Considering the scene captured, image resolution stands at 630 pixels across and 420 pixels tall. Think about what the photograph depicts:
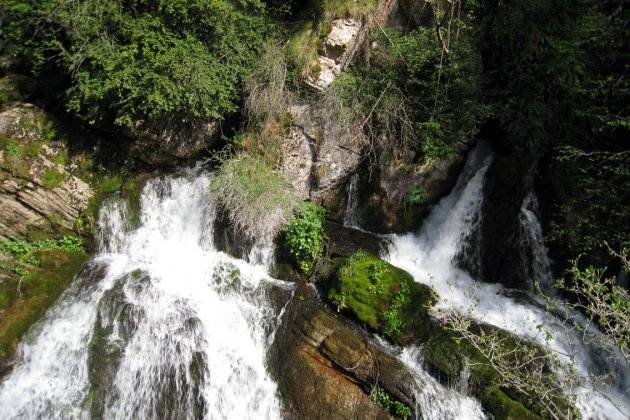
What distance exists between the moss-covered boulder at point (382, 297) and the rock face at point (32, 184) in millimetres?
4871

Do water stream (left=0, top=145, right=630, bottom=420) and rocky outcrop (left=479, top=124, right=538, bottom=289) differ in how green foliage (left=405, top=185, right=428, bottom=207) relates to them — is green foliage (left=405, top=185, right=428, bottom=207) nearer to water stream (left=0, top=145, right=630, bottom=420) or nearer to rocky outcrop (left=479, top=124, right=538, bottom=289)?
water stream (left=0, top=145, right=630, bottom=420)

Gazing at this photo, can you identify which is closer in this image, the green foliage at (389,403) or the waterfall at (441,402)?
the waterfall at (441,402)

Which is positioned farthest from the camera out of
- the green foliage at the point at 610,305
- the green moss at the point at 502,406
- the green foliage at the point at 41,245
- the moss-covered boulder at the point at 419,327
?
the green foliage at the point at 41,245

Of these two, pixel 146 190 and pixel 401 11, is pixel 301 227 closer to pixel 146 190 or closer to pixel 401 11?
pixel 146 190

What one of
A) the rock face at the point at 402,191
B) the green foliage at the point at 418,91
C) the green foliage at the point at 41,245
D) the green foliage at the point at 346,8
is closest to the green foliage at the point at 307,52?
the green foliage at the point at 346,8

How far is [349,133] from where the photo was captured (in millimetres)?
7621

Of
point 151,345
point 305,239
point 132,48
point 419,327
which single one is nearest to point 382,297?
point 419,327

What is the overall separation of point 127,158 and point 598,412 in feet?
27.8

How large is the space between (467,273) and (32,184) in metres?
7.85

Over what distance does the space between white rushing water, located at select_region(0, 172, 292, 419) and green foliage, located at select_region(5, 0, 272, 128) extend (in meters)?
2.51

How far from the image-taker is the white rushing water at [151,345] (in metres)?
5.28

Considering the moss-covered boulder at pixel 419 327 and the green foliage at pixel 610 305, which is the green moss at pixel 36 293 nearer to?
the moss-covered boulder at pixel 419 327

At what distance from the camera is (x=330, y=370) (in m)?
5.74

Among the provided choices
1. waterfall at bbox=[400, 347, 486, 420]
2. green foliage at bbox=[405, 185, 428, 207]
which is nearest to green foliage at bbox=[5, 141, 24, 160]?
green foliage at bbox=[405, 185, 428, 207]
